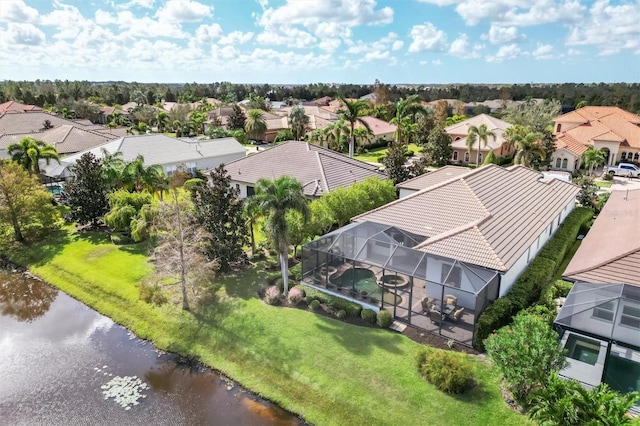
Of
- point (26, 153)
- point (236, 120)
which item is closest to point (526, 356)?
point (26, 153)

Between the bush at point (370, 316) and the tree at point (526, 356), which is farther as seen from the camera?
the bush at point (370, 316)

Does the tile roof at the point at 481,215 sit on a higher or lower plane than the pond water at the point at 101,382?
higher

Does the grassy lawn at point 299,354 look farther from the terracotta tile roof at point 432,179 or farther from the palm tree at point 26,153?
the palm tree at point 26,153

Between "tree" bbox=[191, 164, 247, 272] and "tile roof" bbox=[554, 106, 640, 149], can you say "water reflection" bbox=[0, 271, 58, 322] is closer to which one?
"tree" bbox=[191, 164, 247, 272]

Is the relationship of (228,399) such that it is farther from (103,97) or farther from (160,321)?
(103,97)

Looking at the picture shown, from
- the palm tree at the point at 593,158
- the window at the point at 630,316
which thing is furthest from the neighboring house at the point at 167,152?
the window at the point at 630,316

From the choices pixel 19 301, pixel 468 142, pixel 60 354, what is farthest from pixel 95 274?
pixel 468 142

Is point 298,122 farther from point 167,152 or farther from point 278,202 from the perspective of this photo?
point 278,202
